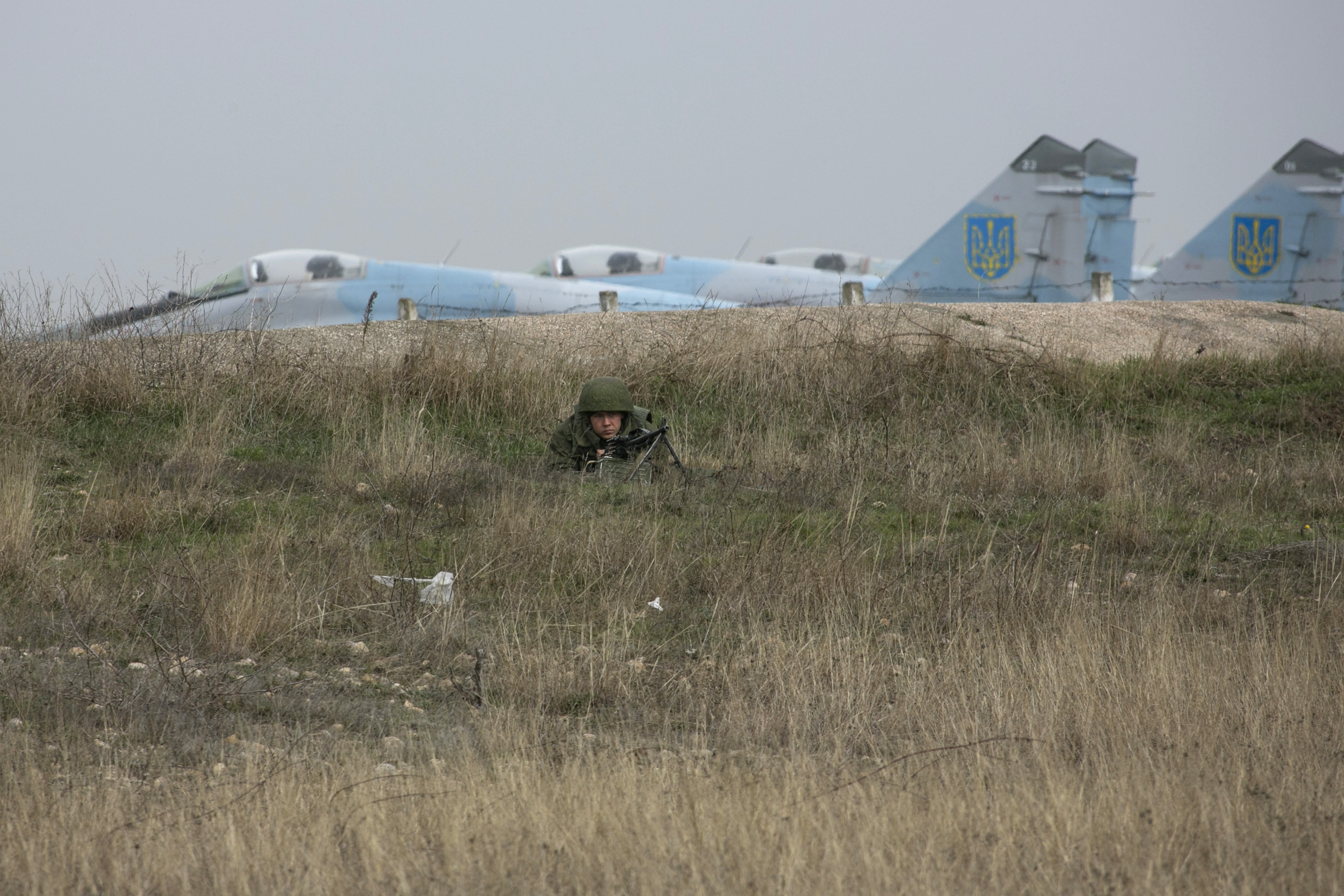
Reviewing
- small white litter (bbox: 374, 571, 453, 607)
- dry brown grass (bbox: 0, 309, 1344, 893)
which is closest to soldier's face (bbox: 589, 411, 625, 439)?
dry brown grass (bbox: 0, 309, 1344, 893)

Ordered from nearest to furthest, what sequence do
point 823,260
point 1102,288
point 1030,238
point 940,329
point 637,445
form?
point 637,445, point 940,329, point 1102,288, point 1030,238, point 823,260

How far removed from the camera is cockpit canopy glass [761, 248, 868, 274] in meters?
29.4

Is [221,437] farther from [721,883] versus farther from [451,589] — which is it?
[721,883]

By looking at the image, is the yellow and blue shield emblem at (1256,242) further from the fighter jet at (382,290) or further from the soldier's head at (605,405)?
the soldier's head at (605,405)

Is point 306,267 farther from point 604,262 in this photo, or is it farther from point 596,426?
point 596,426

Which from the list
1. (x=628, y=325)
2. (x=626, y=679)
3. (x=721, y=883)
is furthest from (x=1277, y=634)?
(x=628, y=325)

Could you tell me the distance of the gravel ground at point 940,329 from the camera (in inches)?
430

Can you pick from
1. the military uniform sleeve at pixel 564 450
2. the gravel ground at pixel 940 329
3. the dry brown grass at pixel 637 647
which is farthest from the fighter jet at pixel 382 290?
the military uniform sleeve at pixel 564 450

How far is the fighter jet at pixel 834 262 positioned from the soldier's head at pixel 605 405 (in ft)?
64.1

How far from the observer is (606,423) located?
735 centimetres

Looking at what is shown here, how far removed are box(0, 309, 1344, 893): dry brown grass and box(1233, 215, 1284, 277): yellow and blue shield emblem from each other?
47.1 feet

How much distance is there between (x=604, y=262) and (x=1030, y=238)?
28.0ft

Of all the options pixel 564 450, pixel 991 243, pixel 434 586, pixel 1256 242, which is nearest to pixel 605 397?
pixel 564 450

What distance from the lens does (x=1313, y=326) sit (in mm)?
15430
